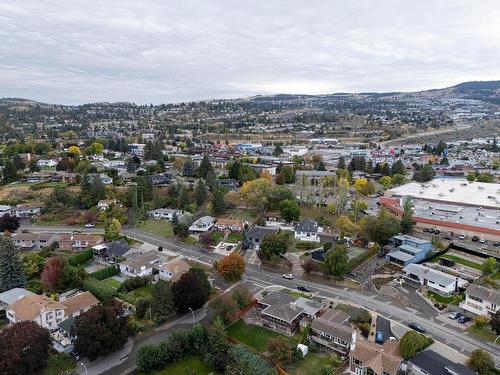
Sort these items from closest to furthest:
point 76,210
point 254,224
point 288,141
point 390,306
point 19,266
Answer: point 390,306
point 19,266
point 254,224
point 76,210
point 288,141

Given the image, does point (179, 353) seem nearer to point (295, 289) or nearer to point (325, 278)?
point (295, 289)

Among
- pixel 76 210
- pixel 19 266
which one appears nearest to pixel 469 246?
pixel 19 266

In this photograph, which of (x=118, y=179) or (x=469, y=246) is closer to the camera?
(x=469, y=246)

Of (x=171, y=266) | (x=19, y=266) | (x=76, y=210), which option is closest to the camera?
(x=19, y=266)

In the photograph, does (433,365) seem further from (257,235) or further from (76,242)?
(76,242)

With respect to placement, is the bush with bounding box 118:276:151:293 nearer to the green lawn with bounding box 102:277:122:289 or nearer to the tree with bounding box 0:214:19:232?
the green lawn with bounding box 102:277:122:289

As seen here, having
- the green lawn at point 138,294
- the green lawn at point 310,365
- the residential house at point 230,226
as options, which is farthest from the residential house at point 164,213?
the green lawn at point 310,365
